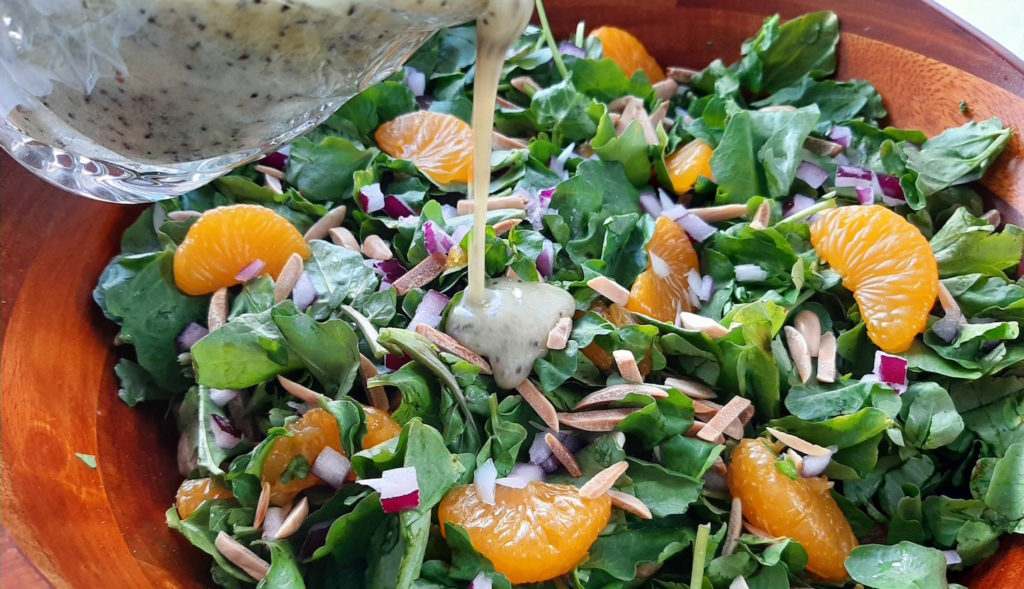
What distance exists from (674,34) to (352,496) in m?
1.73

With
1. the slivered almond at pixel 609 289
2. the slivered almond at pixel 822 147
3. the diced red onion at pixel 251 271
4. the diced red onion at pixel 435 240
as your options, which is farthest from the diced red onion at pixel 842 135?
the diced red onion at pixel 251 271

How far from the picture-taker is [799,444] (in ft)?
5.59

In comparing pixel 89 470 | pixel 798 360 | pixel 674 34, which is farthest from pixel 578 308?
pixel 674 34

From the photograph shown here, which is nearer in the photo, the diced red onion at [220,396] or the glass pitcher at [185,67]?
the glass pitcher at [185,67]

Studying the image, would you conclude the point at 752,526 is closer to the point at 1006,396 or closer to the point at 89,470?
the point at 1006,396

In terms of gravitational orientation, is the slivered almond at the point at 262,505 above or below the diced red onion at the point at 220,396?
below

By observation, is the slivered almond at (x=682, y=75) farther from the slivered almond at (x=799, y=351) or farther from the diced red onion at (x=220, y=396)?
the diced red onion at (x=220, y=396)

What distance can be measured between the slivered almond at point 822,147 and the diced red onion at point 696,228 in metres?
0.40

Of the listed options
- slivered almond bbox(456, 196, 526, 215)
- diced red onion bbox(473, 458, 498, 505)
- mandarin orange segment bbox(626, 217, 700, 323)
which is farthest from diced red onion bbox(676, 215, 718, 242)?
diced red onion bbox(473, 458, 498, 505)

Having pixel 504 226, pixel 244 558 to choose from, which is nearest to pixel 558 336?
pixel 504 226

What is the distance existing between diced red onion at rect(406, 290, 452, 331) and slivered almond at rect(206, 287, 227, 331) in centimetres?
40

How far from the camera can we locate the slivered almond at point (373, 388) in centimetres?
171

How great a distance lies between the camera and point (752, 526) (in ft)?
5.51

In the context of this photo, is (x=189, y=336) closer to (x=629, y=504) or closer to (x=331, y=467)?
(x=331, y=467)
